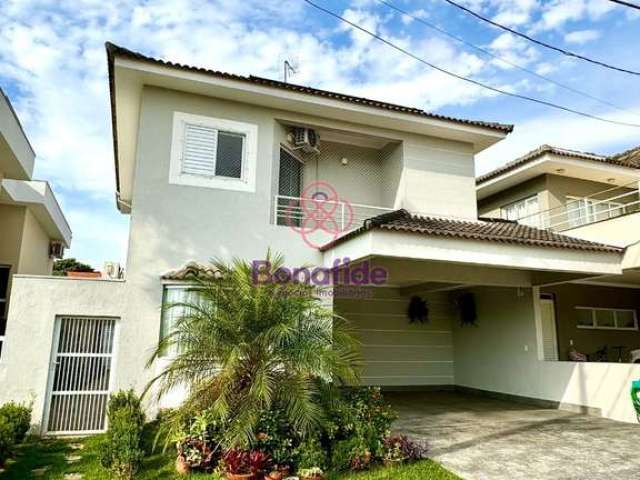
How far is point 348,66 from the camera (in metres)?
10.7

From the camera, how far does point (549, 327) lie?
611 inches

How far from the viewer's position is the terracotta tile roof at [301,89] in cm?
1034

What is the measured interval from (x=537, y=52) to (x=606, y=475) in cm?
814

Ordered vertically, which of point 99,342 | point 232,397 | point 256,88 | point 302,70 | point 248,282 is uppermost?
point 302,70

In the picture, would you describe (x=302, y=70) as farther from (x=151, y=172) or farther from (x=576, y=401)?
(x=576, y=401)

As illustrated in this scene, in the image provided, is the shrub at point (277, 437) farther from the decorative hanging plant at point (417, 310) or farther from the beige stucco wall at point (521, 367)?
the decorative hanging plant at point (417, 310)

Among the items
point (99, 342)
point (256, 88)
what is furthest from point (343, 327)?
point (256, 88)

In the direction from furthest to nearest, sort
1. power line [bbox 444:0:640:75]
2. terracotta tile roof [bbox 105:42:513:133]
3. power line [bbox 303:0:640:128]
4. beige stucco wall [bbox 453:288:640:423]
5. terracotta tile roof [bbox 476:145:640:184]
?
terracotta tile roof [bbox 476:145:640:184]
beige stucco wall [bbox 453:288:640:423]
terracotta tile roof [bbox 105:42:513:133]
power line [bbox 303:0:640:128]
power line [bbox 444:0:640:75]

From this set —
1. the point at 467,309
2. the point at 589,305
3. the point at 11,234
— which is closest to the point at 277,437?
the point at 467,309

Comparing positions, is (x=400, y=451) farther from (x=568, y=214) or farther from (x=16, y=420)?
(x=568, y=214)

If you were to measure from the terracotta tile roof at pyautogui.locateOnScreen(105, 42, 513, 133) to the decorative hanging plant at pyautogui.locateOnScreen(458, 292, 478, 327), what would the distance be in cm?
636

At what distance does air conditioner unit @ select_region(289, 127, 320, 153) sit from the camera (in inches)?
494

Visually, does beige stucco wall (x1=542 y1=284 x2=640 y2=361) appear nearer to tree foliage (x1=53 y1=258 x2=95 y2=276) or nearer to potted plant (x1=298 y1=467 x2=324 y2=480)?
potted plant (x1=298 y1=467 x2=324 y2=480)

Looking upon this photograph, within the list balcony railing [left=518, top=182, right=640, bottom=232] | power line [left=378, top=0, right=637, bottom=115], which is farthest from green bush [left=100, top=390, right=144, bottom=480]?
balcony railing [left=518, top=182, right=640, bottom=232]
